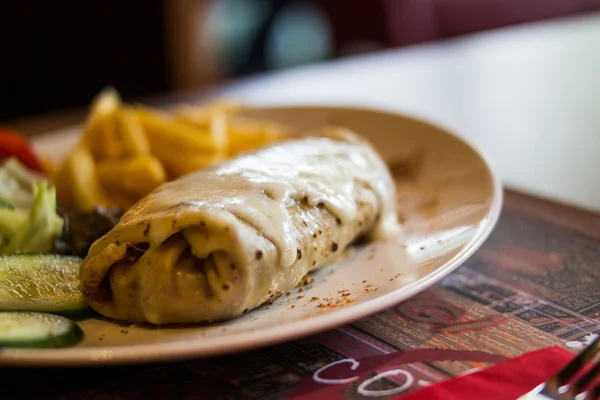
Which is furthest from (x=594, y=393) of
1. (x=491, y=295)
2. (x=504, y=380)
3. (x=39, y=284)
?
(x=39, y=284)

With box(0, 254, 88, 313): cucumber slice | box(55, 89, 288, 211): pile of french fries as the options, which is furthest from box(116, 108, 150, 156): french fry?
box(0, 254, 88, 313): cucumber slice

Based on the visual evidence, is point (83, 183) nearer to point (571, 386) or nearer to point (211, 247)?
point (211, 247)

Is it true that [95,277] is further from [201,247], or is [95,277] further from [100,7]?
[100,7]

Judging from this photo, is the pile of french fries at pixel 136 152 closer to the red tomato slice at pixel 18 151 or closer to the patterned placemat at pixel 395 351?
the red tomato slice at pixel 18 151

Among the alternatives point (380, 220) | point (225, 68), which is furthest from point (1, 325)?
point (225, 68)

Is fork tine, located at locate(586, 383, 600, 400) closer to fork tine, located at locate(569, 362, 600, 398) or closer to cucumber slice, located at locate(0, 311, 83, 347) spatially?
fork tine, located at locate(569, 362, 600, 398)

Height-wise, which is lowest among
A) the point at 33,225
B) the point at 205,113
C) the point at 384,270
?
the point at 384,270
